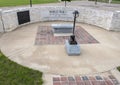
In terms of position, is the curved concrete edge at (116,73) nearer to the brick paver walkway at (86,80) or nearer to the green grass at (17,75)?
the brick paver walkway at (86,80)

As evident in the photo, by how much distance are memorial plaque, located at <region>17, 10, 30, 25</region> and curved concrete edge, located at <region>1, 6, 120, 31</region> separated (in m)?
0.27

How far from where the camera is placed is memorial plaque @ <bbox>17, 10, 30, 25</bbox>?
11739 millimetres

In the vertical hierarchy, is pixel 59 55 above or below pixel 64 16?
below

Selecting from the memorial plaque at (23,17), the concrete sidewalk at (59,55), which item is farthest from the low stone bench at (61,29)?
the memorial plaque at (23,17)

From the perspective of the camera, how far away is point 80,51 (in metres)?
7.88

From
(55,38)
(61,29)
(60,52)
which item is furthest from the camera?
(61,29)

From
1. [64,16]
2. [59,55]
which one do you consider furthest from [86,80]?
[64,16]

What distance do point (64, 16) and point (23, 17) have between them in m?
3.87

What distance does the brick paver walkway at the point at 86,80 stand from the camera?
541 cm

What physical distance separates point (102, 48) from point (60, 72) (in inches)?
140

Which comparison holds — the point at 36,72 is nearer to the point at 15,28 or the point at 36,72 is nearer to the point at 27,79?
the point at 27,79

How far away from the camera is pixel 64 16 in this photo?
1380cm

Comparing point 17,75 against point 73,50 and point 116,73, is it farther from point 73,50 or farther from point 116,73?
point 116,73

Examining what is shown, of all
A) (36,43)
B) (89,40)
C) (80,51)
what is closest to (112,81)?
(80,51)
